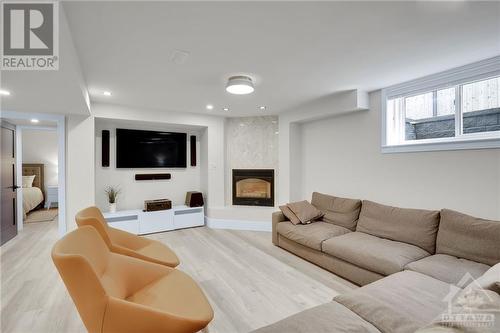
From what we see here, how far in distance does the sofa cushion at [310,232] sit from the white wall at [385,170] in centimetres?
75

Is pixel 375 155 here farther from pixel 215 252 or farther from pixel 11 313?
pixel 11 313

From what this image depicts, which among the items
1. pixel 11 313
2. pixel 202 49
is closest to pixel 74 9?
pixel 202 49

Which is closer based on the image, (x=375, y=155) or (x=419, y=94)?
(x=419, y=94)

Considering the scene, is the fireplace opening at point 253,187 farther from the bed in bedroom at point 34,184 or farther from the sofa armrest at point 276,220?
the bed in bedroom at point 34,184

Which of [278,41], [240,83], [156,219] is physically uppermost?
[278,41]

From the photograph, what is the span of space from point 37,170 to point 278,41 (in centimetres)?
822

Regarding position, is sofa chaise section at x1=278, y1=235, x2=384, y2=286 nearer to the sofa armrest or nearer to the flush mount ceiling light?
the sofa armrest

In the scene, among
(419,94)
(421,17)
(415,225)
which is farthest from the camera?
(419,94)

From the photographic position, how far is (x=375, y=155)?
11.5 ft

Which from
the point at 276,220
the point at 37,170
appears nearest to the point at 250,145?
the point at 276,220

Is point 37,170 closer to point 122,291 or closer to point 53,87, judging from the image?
point 53,87

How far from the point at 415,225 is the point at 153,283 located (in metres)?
2.72

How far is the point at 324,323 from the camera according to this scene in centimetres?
137

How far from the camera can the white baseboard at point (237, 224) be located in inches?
192
